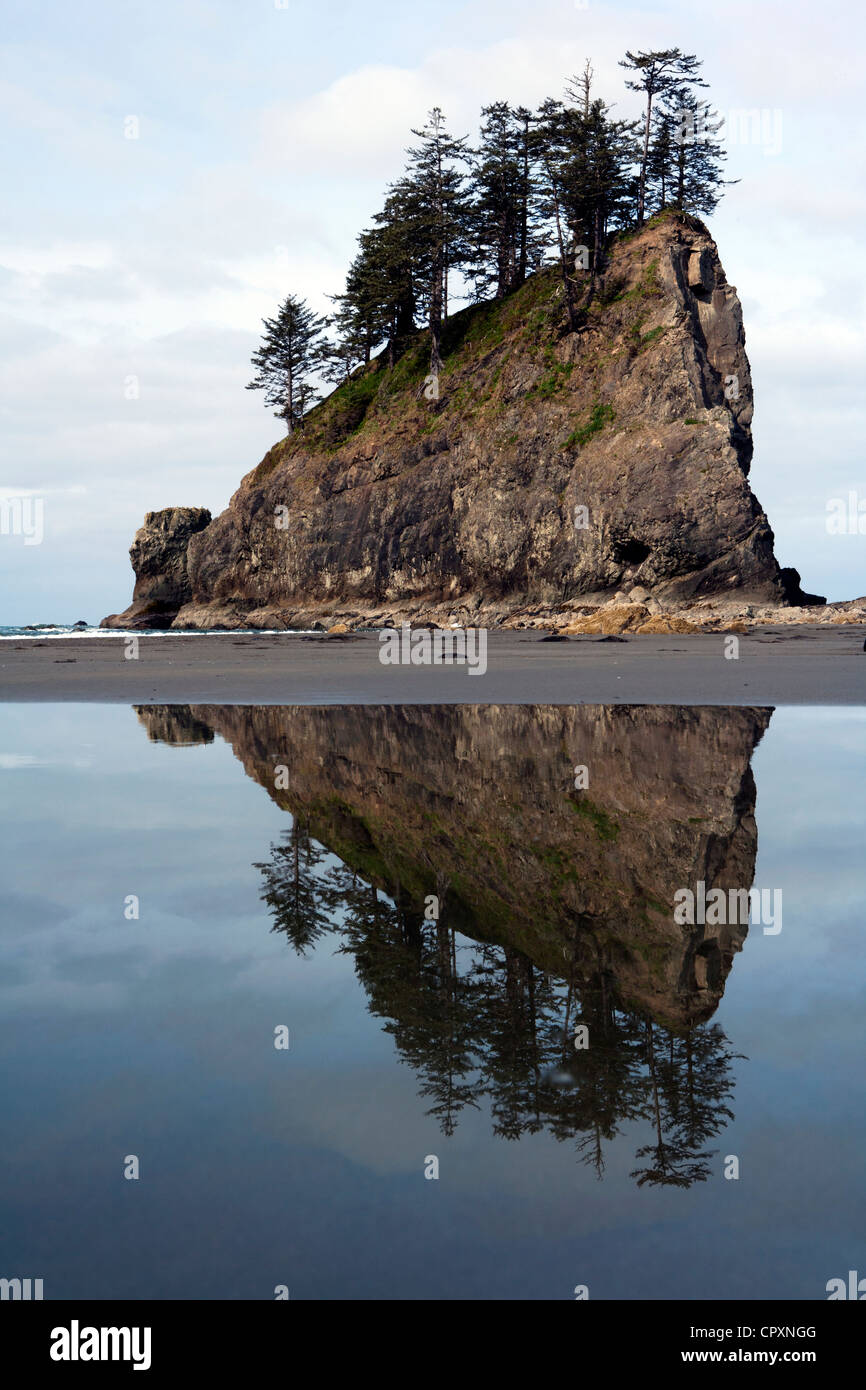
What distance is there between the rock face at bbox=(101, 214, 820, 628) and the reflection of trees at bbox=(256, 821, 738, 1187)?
50852 millimetres

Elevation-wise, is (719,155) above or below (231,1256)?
above

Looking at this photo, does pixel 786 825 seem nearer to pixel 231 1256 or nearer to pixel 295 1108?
pixel 295 1108

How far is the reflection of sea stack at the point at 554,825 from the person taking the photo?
406 cm

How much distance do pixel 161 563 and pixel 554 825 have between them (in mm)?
90538

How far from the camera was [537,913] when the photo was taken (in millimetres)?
4492

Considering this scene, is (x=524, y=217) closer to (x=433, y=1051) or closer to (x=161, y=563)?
(x=161, y=563)

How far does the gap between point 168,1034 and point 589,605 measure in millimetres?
53386

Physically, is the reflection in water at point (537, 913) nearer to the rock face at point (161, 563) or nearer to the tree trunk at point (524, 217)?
the tree trunk at point (524, 217)

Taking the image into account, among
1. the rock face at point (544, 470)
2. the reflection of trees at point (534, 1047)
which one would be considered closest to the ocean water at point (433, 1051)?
the reflection of trees at point (534, 1047)

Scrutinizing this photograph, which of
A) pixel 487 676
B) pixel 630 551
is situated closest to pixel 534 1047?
pixel 487 676

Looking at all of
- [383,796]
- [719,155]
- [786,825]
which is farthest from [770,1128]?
[719,155]

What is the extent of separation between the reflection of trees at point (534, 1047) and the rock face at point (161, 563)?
89651 millimetres

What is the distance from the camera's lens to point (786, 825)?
245 inches
